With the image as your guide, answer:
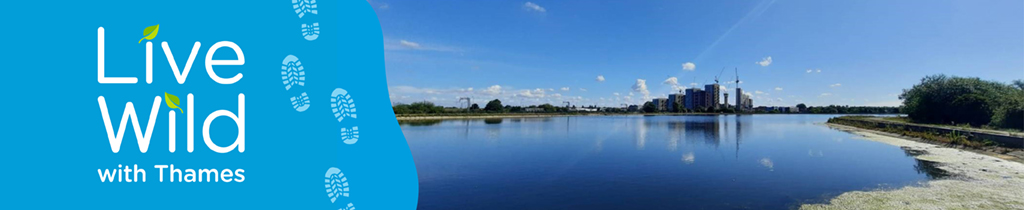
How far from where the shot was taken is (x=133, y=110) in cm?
721

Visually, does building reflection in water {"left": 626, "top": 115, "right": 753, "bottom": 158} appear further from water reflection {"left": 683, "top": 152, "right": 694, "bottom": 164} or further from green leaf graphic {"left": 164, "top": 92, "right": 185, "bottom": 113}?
green leaf graphic {"left": 164, "top": 92, "right": 185, "bottom": 113}

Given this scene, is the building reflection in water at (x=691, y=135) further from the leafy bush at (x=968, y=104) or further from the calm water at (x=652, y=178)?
the leafy bush at (x=968, y=104)

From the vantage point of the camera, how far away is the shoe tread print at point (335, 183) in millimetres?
8023

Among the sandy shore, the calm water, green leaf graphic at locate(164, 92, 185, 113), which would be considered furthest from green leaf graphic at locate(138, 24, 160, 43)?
the sandy shore

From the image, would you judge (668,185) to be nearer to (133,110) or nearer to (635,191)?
(635,191)

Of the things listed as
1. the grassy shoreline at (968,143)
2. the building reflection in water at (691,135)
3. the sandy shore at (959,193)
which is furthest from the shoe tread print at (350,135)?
the grassy shoreline at (968,143)

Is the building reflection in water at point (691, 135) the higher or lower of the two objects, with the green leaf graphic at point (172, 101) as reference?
lower

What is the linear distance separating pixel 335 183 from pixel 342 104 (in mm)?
1449

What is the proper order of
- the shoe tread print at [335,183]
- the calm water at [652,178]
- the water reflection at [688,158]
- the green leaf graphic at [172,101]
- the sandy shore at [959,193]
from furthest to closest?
1. the water reflection at [688,158]
2. the calm water at [652,178]
3. the sandy shore at [959,193]
4. the shoe tread print at [335,183]
5. the green leaf graphic at [172,101]

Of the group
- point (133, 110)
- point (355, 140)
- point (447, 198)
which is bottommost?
point (447, 198)

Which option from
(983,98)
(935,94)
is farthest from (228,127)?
(935,94)

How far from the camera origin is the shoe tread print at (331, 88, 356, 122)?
8070 millimetres

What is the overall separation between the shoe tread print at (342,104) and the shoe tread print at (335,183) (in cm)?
97

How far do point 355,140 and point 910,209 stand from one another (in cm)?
1131
